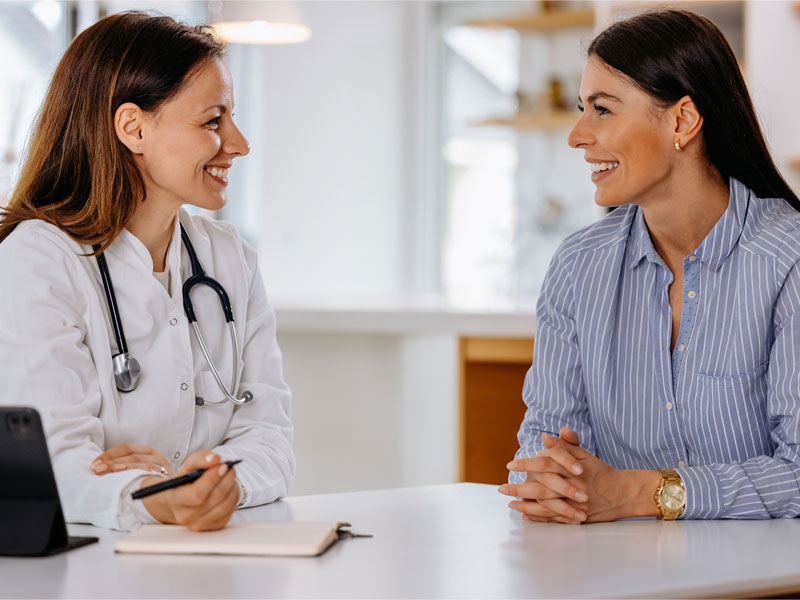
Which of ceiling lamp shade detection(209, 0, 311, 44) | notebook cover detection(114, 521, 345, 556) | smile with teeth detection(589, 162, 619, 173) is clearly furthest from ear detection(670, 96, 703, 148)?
ceiling lamp shade detection(209, 0, 311, 44)

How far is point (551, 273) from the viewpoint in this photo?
178 cm

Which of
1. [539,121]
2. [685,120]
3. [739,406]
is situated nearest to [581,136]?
[685,120]

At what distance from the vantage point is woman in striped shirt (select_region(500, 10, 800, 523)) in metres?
1.54

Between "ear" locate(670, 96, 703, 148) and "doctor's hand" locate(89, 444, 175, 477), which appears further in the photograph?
"ear" locate(670, 96, 703, 148)

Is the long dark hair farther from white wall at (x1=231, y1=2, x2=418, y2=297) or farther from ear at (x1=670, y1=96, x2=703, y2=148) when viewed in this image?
white wall at (x1=231, y1=2, x2=418, y2=297)

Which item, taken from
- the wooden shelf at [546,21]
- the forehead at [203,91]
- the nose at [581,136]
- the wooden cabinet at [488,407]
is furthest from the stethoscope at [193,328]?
the wooden shelf at [546,21]

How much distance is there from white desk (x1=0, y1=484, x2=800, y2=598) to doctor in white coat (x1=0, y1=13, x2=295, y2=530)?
0.81ft

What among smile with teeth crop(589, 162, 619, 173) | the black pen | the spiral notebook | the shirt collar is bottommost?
the spiral notebook

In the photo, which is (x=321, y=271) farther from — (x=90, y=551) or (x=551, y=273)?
(x=90, y=551)

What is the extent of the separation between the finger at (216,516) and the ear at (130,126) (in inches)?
26.8

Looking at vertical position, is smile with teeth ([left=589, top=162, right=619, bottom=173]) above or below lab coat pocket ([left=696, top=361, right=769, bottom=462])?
above

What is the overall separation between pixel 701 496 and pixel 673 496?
0.12ft

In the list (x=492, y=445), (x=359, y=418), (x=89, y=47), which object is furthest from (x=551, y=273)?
(x=359, y=418)

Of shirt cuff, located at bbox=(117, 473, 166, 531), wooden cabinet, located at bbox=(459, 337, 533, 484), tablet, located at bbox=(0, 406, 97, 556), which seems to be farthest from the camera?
wooden cabinet, located at bbox=(459, 337, 533, 484)
